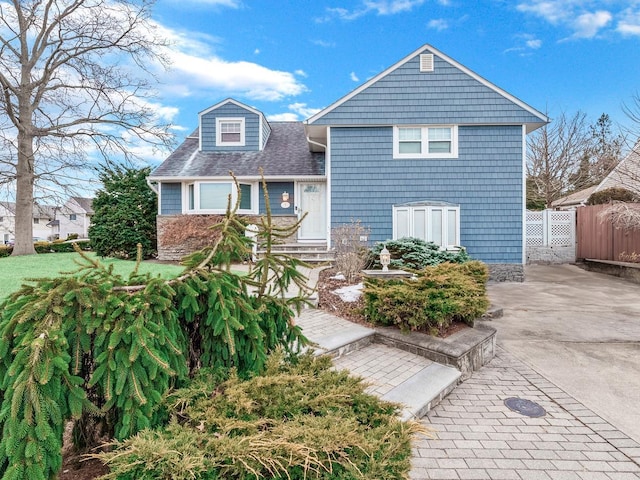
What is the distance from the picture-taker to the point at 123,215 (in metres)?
11.9

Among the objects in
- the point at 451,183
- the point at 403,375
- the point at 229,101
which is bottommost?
the point at 403,375

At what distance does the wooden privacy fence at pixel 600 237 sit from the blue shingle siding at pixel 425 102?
5545 millimetres

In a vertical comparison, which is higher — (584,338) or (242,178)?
(242,178)

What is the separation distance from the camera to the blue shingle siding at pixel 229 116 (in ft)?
43.2

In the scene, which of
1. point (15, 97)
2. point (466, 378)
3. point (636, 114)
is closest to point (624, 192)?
point (636, 114)

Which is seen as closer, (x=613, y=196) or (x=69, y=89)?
(x=613, y=196)

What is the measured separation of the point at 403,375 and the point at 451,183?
8.48 m

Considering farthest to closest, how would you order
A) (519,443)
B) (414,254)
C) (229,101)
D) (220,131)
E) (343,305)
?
(220,131)
(229,101)
(414,254)
(343,305)
(519,443)

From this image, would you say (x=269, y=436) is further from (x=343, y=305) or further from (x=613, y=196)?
(x=613, y=196)

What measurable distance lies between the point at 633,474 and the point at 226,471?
116 inches

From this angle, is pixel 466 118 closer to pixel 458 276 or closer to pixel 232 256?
pixel 458 276

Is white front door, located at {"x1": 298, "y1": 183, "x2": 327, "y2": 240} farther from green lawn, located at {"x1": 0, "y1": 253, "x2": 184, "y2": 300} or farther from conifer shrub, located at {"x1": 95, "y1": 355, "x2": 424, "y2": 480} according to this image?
conifer shrub, located at {"x1": 95, "y1": 355, "x2": 424, "y2": 480}

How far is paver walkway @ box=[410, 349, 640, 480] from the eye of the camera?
7.96ft

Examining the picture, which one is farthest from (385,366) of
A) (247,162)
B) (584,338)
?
(247,162)
